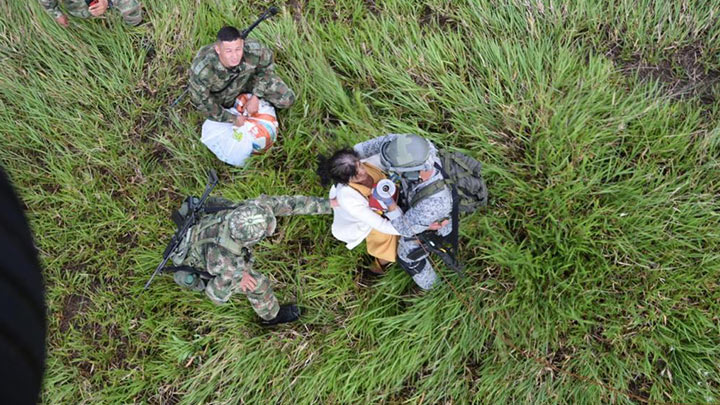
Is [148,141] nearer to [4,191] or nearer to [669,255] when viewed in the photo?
[4,191]

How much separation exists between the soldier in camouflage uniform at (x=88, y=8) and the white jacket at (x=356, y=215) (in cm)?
288

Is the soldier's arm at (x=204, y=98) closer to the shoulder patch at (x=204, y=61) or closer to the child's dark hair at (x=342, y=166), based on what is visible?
the shoulder patch at (x=204, y=61)

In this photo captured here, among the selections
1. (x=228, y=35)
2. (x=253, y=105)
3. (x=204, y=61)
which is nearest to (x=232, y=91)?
(x=253, y=105)

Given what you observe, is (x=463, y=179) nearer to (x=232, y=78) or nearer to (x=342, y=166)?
(x=342, y=166)

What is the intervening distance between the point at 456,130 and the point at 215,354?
2.83m

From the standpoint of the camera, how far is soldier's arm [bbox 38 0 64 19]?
14.1 ft

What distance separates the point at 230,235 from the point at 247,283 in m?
0.45

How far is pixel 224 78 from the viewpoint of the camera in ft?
13.0

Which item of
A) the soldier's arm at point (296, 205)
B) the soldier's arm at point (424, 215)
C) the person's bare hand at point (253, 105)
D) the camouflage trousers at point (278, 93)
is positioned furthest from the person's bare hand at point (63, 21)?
the soldier's arm at point (424, 215)

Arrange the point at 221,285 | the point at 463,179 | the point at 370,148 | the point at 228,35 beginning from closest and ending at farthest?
the point at 463,179 → the point at 221,285 → the point at 370,148 → the point at 228,35

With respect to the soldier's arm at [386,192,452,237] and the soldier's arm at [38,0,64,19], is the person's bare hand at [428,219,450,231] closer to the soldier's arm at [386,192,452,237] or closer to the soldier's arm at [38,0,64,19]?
the soldier's arm at [386,192,452,237]

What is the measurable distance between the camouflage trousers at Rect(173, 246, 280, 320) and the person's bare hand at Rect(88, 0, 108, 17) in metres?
2.79

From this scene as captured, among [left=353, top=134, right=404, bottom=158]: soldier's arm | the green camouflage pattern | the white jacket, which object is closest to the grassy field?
the green camouflage pattern

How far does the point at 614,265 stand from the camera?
11.3 ft
